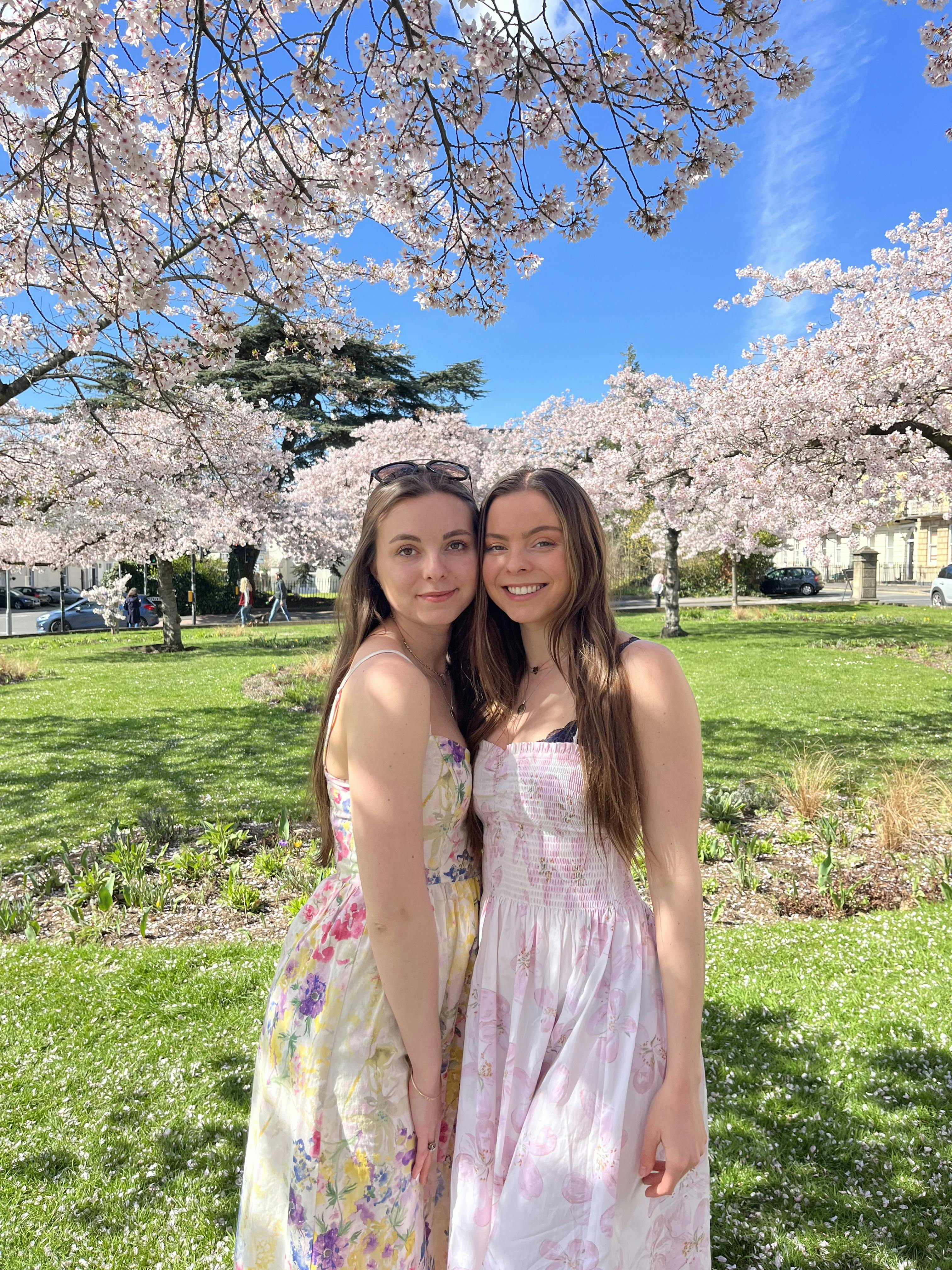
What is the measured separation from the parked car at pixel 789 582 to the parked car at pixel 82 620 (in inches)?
1099

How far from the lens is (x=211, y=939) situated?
189 inches

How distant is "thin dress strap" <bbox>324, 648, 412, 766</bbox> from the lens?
1584mm

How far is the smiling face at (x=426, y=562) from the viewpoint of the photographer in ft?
5.82

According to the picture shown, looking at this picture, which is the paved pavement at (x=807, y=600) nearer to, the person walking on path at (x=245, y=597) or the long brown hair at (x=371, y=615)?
the person walking on path at (x=245, y=597)

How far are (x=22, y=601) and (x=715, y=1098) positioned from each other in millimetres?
35817

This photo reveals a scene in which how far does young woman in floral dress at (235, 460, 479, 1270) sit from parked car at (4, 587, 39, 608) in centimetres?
3600

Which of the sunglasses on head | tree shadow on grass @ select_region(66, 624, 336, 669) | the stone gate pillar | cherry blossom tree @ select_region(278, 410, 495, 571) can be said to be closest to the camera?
the sunglasses on head

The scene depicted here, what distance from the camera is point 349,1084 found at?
153 cm

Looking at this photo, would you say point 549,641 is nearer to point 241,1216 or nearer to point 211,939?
point 241,1216

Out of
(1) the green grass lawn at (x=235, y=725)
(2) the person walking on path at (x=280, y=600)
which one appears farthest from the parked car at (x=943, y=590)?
(2) the person walking on path at (x=280, y=600)

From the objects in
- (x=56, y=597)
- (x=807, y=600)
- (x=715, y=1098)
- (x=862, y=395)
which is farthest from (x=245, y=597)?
(x=715, y=1098)

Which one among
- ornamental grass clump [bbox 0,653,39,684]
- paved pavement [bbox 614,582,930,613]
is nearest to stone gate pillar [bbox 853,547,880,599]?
paved pavement [bbox 614,582,930,613]

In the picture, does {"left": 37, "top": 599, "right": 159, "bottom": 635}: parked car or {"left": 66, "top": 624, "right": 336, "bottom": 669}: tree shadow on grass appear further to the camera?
{"left": 37, "top": 599, "right": 159, "bottom": 635}: parked car

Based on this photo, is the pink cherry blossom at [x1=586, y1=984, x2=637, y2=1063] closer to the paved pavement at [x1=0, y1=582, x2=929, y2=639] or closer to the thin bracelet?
the thin bracelet
